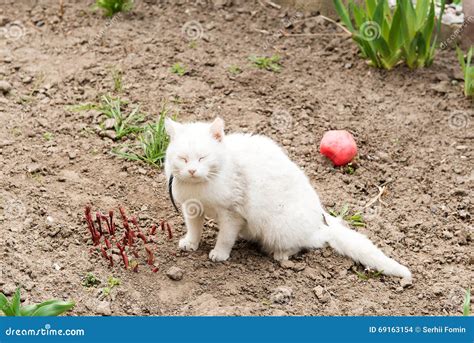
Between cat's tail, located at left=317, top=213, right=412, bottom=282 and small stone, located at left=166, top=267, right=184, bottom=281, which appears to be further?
cat's tail, located at left=317, top=213, right=412, bottom=282

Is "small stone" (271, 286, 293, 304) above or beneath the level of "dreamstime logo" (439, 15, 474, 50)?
beneath

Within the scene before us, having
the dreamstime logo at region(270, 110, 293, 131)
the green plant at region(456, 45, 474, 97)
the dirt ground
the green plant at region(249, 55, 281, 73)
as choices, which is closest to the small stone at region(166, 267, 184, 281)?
the dirt ground

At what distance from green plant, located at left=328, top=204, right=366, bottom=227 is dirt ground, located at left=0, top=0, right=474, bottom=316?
6cm

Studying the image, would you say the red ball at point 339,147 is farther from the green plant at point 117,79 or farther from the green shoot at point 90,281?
the green shoot at point 90,281

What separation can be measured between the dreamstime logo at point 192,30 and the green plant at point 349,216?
239 centimetres

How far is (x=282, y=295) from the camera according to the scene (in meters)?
4.41

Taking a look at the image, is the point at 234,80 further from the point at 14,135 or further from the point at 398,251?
the point at 398,251

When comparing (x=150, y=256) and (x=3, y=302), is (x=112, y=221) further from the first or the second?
(x=3, y=302)

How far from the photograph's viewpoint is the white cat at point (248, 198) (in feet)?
14.4

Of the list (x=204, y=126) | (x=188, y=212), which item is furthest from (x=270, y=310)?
(x=204, y=126)

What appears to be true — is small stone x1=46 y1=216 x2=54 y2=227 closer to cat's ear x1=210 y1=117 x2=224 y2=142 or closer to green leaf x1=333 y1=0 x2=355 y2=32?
cat's ear x1=210 y1=117 x2=224 y2=142

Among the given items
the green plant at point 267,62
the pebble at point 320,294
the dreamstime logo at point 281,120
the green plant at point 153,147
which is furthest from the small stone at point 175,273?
the green plant at point 267,62

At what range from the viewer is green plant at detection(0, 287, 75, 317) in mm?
3869

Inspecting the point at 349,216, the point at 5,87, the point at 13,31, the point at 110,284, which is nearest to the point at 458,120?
the point at 349,216
